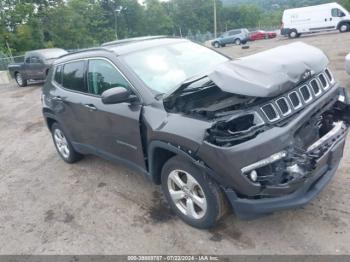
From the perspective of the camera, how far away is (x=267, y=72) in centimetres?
310

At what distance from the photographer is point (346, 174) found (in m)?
4.23

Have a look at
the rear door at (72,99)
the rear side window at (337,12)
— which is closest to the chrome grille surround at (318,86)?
the rear door at (72,99)

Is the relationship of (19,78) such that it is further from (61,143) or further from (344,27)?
(344,27)

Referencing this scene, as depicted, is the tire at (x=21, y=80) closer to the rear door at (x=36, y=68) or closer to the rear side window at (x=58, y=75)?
the rear door at (x=36, y=68)

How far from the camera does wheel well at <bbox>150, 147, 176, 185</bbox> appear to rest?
359 cm

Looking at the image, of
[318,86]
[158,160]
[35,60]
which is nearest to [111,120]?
[158,160]

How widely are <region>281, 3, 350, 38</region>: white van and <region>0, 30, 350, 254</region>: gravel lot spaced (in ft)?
93.5

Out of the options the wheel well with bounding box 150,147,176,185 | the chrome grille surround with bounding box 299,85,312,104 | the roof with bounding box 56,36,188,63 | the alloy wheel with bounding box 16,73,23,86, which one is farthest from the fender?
the alloy wheel with bounding box 16,73,23,86

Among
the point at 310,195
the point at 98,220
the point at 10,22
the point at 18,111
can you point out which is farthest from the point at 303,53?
the point at 10,22

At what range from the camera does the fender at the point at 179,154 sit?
3.05 metres

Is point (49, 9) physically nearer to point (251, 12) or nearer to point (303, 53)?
point (303, 53)

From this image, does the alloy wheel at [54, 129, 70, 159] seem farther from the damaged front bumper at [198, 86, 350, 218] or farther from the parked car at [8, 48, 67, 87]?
the parked car at [8, 48, 67, 87]

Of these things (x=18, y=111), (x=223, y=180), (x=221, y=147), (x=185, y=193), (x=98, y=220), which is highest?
(x=221, y=147)

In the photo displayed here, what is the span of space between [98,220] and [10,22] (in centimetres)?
4194
